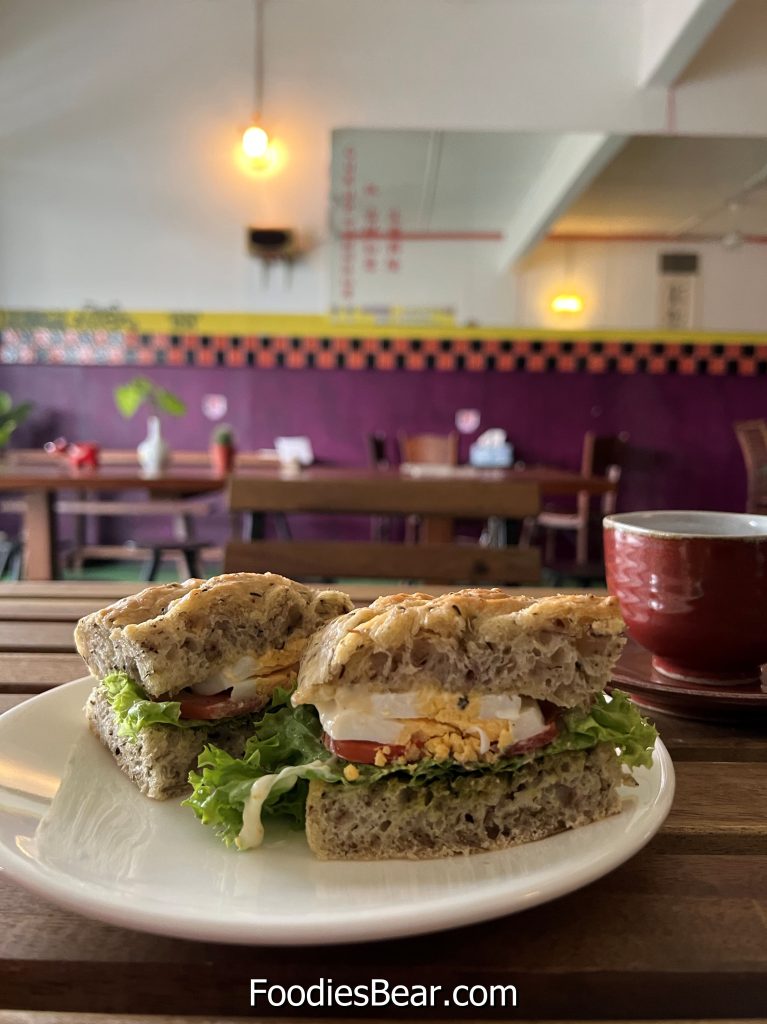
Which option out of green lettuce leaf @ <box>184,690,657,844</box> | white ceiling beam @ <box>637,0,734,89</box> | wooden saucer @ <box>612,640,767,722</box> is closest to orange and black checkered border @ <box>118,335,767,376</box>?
white ceiling beam @ <box>637,0,734,89</box>

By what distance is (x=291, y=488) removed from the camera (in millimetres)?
1923

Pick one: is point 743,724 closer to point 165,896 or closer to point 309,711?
point 309,711

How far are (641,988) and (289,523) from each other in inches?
235

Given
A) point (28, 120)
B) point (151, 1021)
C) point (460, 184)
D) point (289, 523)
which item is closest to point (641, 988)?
point (151, 1021)

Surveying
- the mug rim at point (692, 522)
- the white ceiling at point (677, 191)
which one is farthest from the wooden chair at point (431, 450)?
the mug rim at point (692, 522)

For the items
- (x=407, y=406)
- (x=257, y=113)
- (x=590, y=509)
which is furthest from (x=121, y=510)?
(x=590, y=509)

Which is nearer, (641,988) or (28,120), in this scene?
(641,988)

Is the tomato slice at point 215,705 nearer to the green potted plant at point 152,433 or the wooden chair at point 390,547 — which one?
the wooden chair at point 390,547

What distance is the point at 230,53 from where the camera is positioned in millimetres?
5254

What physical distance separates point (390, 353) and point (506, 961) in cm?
596

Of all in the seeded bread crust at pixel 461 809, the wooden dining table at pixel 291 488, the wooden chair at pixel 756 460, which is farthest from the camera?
the wooden chair at pixel 756 460

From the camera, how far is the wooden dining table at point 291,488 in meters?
1.93

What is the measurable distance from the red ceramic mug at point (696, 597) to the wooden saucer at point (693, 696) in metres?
0.03

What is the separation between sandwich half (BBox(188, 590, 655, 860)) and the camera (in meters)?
0.58
